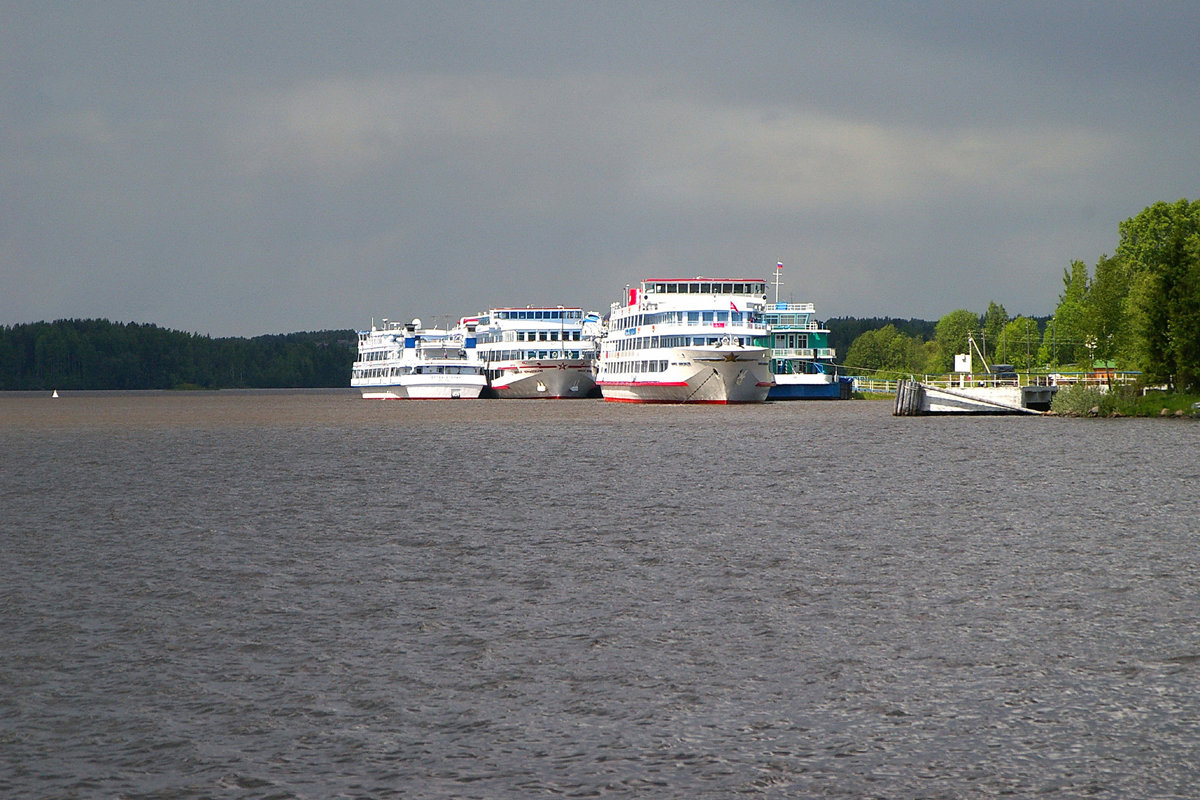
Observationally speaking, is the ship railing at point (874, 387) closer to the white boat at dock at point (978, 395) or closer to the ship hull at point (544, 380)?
the ship hull at point (544, 380)

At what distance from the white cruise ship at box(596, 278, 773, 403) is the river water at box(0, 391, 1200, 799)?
7753cm

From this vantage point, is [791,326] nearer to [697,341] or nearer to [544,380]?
[697,341]

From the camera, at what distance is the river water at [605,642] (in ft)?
42.7

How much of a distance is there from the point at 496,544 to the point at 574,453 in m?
35.3

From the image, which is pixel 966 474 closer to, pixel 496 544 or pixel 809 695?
pixel 496 544

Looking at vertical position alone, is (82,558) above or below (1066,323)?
below

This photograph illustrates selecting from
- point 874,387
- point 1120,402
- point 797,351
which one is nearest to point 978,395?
point 1120,402

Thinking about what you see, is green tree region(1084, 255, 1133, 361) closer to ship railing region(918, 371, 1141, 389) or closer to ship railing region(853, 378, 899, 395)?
ship railing region(918, 371, 1141, 389)

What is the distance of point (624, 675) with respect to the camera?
16.9m

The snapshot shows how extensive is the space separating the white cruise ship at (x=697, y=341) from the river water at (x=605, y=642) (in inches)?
3052

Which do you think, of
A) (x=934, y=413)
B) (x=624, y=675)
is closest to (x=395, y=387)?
(x=934, y=413)

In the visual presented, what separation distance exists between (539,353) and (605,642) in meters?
156

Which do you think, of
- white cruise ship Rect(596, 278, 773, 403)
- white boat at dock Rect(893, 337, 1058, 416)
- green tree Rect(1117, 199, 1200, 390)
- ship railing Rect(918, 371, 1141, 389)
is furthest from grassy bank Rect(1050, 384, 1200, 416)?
white cruise ship Rect(596, 278, 773, 403)

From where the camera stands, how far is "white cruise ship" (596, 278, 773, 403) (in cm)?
12319
